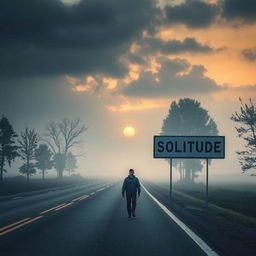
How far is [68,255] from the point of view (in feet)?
25.7

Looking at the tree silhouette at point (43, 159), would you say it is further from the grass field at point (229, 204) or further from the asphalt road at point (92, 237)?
the asphalt road at point (92, 237)

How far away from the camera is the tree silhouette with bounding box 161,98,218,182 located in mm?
64438

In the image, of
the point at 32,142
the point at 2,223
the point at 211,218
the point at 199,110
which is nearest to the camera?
the point at 2,223

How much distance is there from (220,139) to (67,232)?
1295 centimetres

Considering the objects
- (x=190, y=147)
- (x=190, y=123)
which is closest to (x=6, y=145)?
(x=190, y=123)

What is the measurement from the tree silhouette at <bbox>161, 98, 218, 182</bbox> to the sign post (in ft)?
135

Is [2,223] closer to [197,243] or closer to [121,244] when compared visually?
[121,244]

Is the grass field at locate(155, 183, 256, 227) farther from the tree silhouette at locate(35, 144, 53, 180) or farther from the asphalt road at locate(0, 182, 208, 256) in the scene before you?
the tree silhouette at locate(35, 144, 53, 180)

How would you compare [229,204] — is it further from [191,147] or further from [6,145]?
[6,145]

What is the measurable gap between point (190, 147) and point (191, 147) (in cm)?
5

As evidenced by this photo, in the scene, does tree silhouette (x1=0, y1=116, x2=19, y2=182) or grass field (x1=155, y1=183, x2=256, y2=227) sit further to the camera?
tree silhouette (x1=0, y1=116, x2=19, y2=182)

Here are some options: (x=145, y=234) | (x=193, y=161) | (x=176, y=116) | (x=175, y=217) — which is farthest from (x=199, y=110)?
(x=145, y=234)

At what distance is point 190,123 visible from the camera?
64812 millimetres

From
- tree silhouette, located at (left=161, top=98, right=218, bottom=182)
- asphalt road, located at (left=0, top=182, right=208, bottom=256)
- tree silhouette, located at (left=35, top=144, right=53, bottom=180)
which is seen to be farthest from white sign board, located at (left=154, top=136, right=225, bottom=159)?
tree silhouette, located at (left=35, top=144, right=53, bottom=180)
